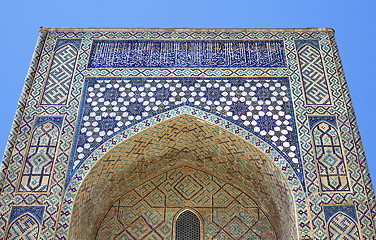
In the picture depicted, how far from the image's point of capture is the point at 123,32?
7.41 meters

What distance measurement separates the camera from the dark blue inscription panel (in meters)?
7.08

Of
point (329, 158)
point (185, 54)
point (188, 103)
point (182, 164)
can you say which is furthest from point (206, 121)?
point (329, 158)

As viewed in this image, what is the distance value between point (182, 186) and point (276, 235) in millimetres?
1409

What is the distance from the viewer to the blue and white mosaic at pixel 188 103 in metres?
6.37

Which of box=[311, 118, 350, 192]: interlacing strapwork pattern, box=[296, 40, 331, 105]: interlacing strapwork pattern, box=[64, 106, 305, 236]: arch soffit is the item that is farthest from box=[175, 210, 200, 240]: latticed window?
box=[296, 40, 331, 105]: interlacing strapwork pattern

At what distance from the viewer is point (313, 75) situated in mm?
Result: 6930

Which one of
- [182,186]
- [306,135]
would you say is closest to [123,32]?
[182,186]

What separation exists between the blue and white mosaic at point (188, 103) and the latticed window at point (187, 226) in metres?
1.43

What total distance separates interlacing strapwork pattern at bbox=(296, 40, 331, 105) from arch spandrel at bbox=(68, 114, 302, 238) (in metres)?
1.04

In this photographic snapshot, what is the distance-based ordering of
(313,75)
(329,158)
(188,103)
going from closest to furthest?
1. (329,158)
2. (188,103)
3. (313,75)

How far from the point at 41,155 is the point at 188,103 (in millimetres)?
1927

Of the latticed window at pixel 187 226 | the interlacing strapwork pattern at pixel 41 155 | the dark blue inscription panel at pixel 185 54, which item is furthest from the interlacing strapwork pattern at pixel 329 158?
the interlacing strapwork pattern at pixel 41 155

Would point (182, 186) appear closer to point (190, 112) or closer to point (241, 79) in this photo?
point (190, 112)

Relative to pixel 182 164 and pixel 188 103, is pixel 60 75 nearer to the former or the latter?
pixel 188 103
